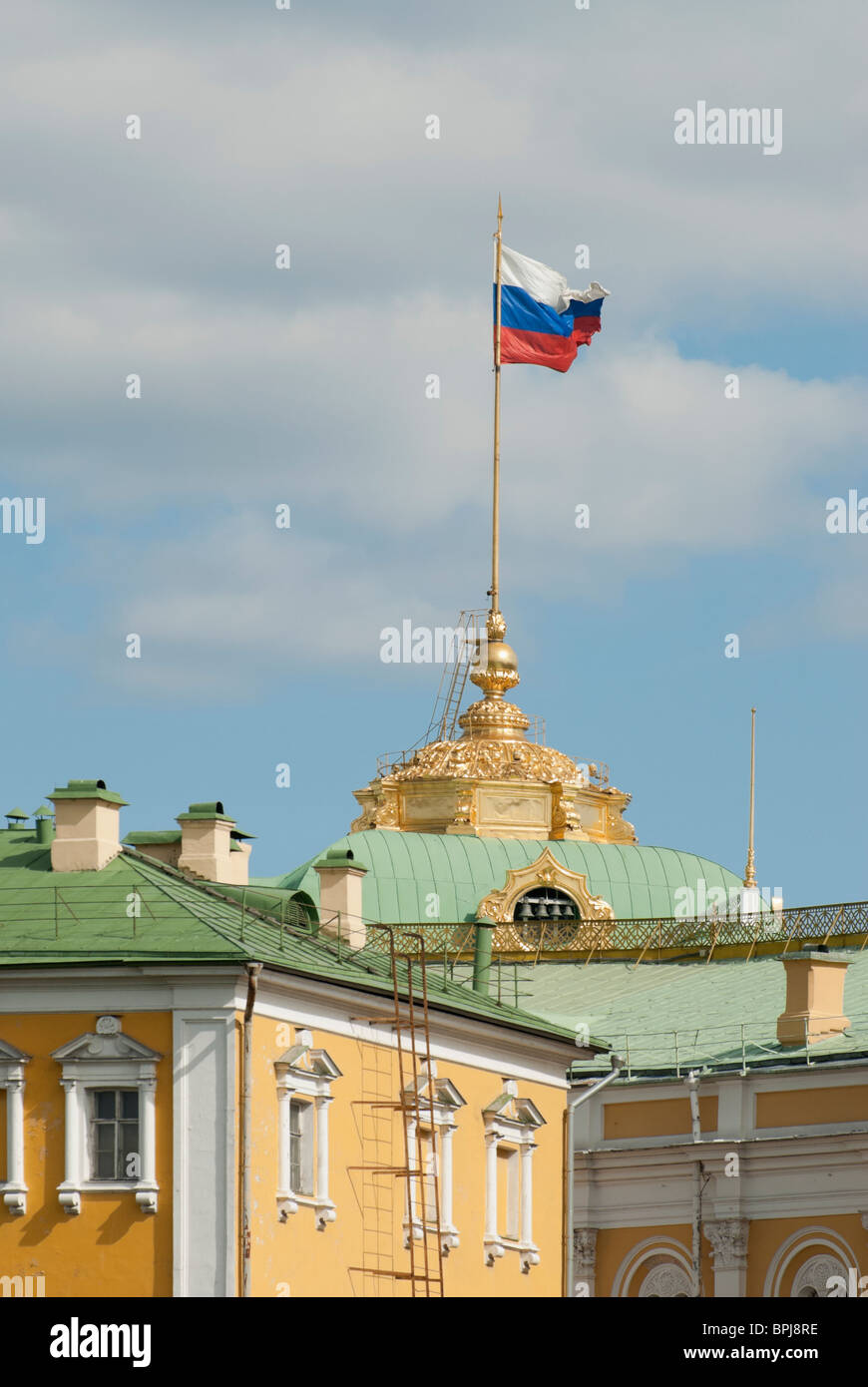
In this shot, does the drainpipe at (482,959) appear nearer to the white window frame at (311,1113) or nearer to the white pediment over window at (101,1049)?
the white window frame at (311,1113)

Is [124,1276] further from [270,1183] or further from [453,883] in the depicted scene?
[453,883]

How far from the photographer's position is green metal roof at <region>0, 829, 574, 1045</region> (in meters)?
51.5

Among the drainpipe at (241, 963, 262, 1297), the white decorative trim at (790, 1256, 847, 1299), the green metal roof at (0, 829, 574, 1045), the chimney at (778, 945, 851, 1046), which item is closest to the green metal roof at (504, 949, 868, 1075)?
the chimney at (778, 945, 851, 1046)

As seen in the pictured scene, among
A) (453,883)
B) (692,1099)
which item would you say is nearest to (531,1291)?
(692,1099)

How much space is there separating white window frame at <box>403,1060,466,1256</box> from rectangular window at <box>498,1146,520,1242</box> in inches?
81.2

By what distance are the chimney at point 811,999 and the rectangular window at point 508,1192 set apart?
40.2ft

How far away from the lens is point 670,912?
3556 inches

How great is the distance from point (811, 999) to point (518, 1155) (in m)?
12.7

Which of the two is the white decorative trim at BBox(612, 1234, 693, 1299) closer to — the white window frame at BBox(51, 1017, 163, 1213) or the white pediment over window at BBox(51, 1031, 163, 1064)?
the white window frame at BBox(51, 1017, 163, 1213)

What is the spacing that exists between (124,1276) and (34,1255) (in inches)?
51.2

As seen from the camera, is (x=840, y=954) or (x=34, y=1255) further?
(x=840, y=954)

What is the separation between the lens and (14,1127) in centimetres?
5106

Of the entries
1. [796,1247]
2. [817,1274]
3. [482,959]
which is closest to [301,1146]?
[482,959]

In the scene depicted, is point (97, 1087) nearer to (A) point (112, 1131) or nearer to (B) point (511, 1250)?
(A) point (112, 1131)
